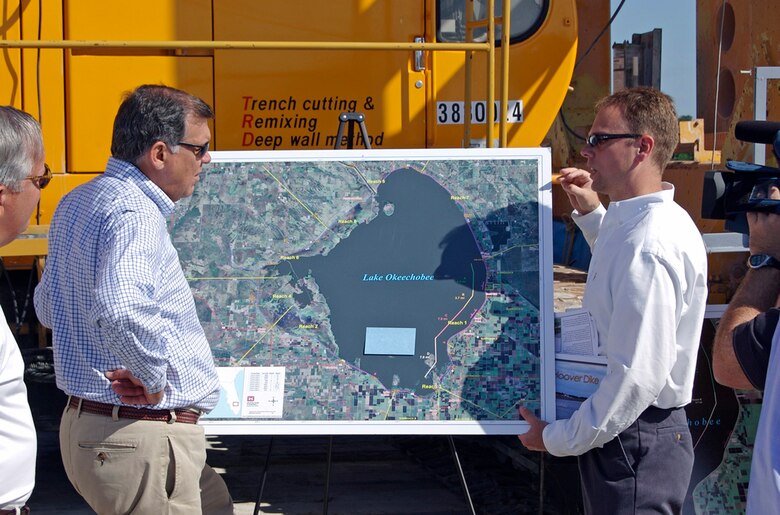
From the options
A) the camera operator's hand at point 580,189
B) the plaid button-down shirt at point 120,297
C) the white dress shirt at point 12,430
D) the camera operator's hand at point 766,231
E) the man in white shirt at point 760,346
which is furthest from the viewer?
the camera operator's hand at point 580,189

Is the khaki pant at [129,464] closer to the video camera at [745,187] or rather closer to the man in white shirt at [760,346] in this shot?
the man in white shirt at [760,346]

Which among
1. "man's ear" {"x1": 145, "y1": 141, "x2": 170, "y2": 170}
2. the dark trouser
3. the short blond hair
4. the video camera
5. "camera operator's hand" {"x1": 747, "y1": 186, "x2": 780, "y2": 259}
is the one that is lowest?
the dark trouser

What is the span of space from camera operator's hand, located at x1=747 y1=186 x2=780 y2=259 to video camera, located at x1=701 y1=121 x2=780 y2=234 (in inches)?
0.5

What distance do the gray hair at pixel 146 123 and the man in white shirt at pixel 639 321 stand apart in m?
1.42

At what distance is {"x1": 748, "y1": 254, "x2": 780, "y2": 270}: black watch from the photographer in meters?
2.35

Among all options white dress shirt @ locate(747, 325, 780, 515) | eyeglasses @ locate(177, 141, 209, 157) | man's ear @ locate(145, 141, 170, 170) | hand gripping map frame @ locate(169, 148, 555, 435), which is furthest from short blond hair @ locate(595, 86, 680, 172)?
man's ear @ locate(145, 141, 170, 170)

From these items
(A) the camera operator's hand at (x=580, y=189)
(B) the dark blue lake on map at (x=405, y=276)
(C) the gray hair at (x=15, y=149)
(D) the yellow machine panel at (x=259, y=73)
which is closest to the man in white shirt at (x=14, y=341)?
(C) the gray hair at (x=15, y=149)

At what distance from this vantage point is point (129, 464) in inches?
106

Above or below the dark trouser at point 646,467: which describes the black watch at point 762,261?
above

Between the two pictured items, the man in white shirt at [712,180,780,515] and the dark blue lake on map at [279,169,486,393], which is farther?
the dark blue lake on map at [279,169,486,393]

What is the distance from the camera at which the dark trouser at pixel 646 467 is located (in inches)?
109

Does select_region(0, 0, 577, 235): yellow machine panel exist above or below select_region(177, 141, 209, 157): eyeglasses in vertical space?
above

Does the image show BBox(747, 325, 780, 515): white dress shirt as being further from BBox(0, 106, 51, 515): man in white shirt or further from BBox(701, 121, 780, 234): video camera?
BBox(0, 106, 51, 515): man in white shirt

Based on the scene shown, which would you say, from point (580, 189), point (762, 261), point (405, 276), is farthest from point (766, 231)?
point (405, 276)
